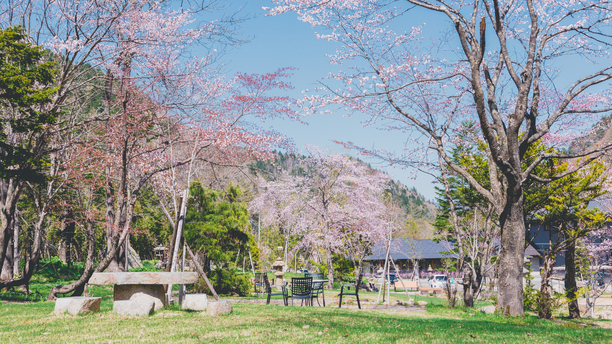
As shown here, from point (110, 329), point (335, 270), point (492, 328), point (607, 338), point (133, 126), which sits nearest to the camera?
point (110, 329)

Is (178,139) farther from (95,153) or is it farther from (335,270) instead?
(335,270)

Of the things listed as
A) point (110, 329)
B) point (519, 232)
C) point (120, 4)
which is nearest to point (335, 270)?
point (519, 232)

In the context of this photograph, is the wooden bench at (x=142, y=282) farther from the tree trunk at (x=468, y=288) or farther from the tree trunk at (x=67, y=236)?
the tree trunk at (x=67, y=236)

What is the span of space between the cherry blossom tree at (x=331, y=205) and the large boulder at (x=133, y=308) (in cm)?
1714

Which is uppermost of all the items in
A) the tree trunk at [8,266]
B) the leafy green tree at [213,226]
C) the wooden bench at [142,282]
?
the leafy green tree at [213,226]

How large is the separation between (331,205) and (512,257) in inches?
634

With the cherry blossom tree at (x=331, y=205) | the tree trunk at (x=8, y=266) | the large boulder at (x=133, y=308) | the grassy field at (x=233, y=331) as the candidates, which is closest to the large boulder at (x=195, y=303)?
the grassy field at (x=233, y=331)

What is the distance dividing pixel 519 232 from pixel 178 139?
368 inches

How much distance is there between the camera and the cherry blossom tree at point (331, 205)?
2412 centimetres

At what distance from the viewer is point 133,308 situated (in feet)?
21.6

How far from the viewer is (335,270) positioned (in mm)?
26297

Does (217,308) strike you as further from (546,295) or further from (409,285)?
(409,285)

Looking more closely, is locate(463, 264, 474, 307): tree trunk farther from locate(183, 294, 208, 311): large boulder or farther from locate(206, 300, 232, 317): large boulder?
locate(183, 294, 208, 311): large boulder

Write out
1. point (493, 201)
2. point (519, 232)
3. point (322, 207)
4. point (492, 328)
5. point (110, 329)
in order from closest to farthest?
point (110, 329) < point (492, 328) < point (519, 232) < point (493, 201) < point (322, 207)
